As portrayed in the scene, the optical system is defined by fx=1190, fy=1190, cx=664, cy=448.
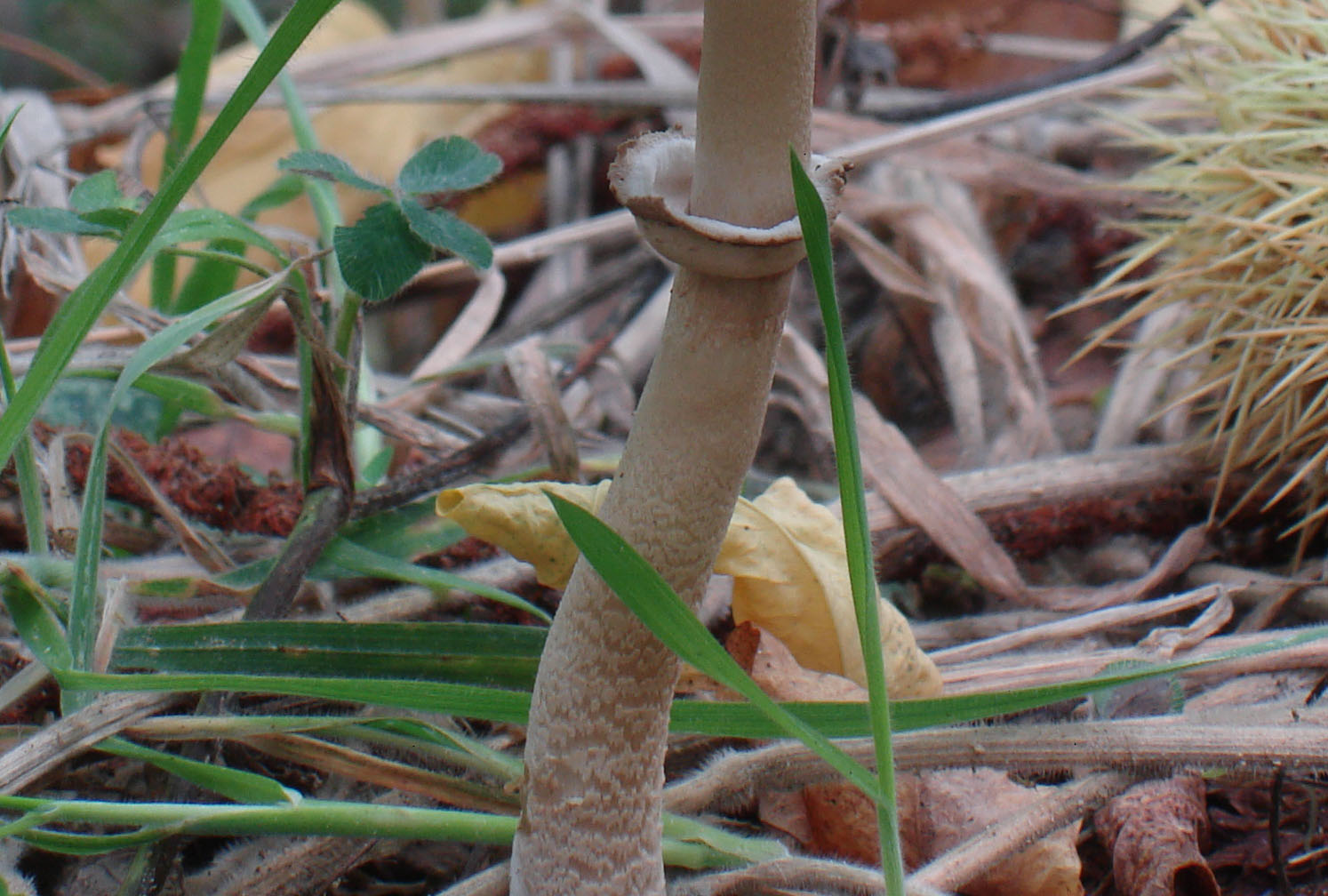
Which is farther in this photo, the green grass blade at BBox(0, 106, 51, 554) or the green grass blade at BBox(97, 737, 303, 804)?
the green grass blade at BBox(0, 106, 51, 554)

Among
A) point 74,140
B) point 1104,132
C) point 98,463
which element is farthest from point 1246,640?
point 74,140

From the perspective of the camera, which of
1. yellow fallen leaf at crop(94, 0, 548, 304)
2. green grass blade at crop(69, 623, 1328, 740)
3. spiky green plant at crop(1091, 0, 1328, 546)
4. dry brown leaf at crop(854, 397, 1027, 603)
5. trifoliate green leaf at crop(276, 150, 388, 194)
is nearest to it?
green grass blade at crop(69, 623, 1328, 740)

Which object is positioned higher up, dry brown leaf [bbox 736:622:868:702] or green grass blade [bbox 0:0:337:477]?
green grass blade [bbox 0:0:337:477]

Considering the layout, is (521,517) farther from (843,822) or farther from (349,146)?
(349,146)

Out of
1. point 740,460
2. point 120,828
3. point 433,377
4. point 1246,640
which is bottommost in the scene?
point 120,828

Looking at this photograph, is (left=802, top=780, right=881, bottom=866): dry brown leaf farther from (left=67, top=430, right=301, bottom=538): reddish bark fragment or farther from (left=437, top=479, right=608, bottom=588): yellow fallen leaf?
(left=67, top=430, right=301, bottom=538): reddish bark fragment

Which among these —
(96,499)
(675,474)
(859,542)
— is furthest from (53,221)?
(859,542)

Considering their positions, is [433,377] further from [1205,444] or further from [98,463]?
[1205,444]

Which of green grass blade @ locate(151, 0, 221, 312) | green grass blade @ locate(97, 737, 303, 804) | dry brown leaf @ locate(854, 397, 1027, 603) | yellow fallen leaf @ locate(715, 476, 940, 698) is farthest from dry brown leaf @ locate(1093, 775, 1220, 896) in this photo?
green grass blade @ locate(151, 0, 221, 312)
